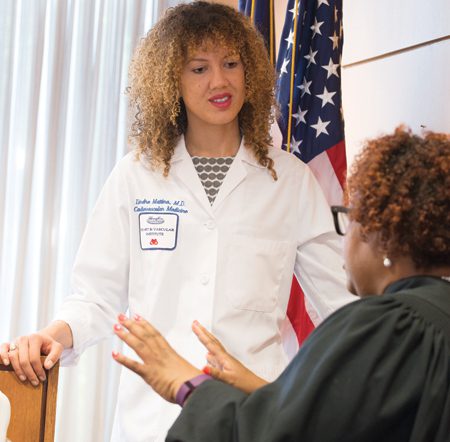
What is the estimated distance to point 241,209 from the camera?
7.09 ft

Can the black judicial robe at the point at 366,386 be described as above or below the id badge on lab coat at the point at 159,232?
below

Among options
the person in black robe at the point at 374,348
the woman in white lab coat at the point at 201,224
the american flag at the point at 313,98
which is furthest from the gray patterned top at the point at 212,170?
the person in black robe at the point at 374,348

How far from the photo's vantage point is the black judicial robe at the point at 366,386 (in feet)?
3.80

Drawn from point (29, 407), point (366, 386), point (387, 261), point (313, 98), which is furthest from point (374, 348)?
point (313, 98)

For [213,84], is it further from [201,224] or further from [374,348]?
[374,348]

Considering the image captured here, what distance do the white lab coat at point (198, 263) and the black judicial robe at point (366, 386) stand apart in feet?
2.71

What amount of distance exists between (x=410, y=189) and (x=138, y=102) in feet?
4.20

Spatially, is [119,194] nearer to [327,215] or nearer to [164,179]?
[164,179]

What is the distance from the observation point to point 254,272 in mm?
2094

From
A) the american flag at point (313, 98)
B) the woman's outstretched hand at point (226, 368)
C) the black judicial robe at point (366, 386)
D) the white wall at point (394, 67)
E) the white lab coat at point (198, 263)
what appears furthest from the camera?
the american flag at point (313, 98)

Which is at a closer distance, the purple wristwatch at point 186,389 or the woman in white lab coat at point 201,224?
the purple wristwatch at point 186,389

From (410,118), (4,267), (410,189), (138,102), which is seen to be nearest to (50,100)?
(4,267)

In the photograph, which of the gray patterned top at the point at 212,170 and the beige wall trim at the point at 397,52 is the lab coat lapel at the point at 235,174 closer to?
the gray patterned top at the point at 212,170

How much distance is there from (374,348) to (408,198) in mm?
248
